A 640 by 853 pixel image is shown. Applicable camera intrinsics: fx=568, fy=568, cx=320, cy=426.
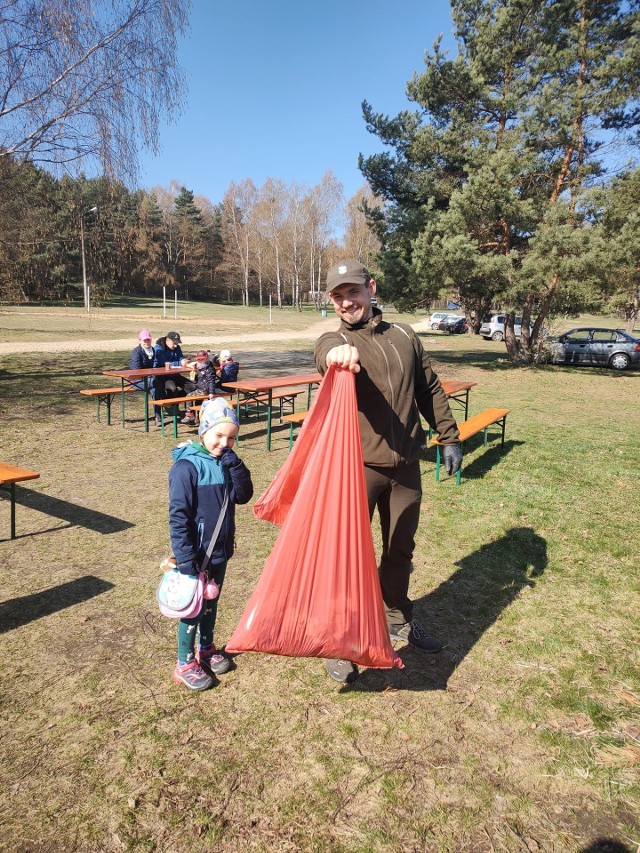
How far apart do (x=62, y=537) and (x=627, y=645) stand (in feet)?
14.3

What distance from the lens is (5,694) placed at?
285 centimetres

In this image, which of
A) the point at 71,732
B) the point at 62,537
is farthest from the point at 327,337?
the point at 62,537

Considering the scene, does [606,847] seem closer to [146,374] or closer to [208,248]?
[146,374]

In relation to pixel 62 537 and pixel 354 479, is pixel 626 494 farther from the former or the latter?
pixel 62 537

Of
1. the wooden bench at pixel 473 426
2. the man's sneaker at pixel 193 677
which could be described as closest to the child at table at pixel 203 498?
the man's sneaker at pixel 193 677

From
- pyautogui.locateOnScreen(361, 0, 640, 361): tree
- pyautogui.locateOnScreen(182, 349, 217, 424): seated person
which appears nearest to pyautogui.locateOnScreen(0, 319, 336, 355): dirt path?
pyautogui.locateOnScreen(361, 0, 640, 361): tree

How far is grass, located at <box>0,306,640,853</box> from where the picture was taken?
7.14 ft

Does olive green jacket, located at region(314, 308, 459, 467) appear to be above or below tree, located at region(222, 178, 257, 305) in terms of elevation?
below

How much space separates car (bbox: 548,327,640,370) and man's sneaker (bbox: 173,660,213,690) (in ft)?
68.5

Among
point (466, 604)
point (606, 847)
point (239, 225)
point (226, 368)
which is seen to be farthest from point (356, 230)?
point (606, 847)

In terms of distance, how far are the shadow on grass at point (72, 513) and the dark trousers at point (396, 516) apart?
9.51 feet

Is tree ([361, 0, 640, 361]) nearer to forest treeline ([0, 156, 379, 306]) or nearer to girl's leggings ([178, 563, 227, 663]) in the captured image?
girl's leggings ([178, 563, 227, 663])

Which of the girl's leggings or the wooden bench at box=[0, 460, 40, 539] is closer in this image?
the girl's leggings

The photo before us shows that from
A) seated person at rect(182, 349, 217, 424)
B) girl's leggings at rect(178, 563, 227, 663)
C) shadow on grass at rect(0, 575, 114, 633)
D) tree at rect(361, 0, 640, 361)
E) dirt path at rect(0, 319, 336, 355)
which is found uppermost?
tree at rect(361, 0, 640, 361)
